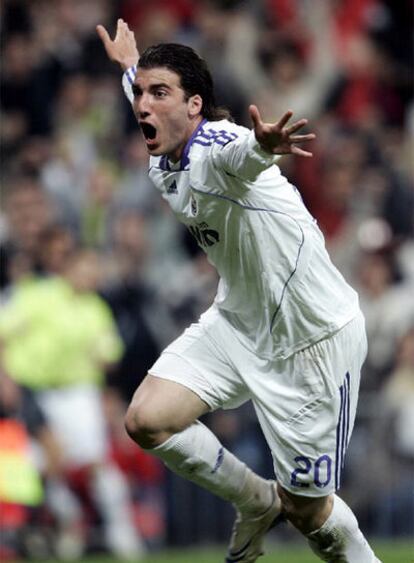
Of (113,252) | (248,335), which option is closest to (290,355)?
(248,335)

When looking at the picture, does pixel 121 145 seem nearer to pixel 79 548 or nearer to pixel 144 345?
pixel 144 345

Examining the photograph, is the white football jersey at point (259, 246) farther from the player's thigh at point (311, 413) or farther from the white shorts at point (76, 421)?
the white shorts at point (76, 421)

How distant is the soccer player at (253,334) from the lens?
22.9 ft

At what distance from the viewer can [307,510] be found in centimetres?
723

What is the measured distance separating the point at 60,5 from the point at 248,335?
8.35 m

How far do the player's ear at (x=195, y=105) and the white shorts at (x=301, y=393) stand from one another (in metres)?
1.08

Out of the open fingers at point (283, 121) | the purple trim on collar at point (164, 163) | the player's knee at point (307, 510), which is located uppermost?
the open fingers at point (283, 121)

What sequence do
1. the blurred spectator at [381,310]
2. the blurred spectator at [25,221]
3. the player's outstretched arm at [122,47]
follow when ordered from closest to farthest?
the player's outstretched arm at [122,47] → the blurred spectator at [25,221] → the blurred spectator at [381,310]

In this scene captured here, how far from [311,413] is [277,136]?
1.51m

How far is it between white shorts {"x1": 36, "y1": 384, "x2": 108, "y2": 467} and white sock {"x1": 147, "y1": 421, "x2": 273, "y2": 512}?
394 cm

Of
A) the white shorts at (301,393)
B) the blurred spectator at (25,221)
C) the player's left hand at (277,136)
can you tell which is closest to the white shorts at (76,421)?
the blurred spectator at (25,221)

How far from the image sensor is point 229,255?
712 cm

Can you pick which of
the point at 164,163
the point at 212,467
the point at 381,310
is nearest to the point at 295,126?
the point at 164,163

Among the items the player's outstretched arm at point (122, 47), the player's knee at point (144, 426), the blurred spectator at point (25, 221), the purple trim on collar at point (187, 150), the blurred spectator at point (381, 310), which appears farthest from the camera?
the blurred spectator at point (381, 310)
